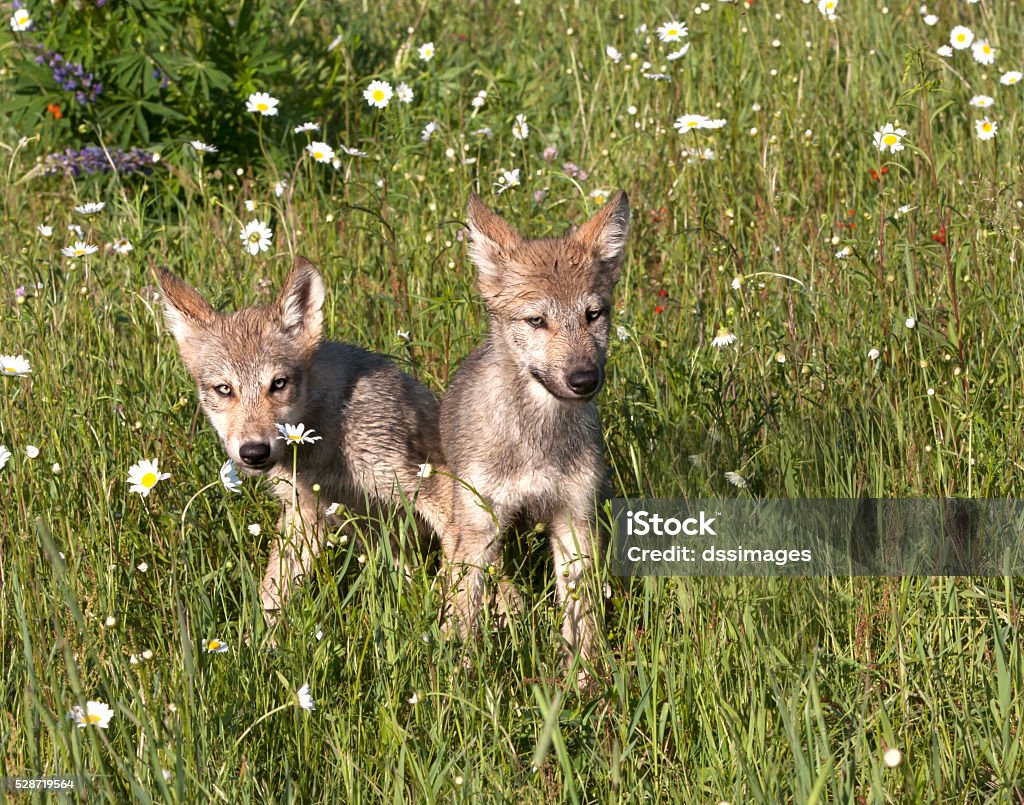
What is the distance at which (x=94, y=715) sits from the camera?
319 centimetres

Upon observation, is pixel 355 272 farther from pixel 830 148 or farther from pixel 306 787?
pixel 306 787

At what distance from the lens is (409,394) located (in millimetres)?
5113

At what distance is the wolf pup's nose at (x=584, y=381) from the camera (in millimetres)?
4160

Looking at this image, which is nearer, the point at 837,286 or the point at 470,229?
the point at 470,229

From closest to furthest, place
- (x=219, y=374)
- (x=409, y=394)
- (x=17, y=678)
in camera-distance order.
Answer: (x=17, y=678) < (x=219, y=374) < (x=409, y=394)

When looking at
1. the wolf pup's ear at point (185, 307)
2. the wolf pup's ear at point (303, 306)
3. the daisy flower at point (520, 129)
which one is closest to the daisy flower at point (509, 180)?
the daisy flower at point (520, 129)

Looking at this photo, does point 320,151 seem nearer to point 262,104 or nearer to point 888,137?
point 262,104

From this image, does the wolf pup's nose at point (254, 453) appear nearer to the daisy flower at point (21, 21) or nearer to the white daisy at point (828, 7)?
the daisy flower at point (21, 21)

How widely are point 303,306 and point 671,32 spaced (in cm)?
353

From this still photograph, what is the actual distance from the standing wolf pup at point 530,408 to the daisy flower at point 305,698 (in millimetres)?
1129

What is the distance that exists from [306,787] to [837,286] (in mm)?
3396

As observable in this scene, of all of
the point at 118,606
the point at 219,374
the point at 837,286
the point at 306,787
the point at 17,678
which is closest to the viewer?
the point at 306,787

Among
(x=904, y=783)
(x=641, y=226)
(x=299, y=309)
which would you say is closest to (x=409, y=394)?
(x=299, y=309)

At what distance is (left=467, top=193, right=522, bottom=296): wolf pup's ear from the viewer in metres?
4.68
